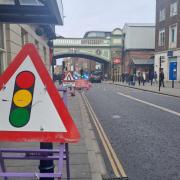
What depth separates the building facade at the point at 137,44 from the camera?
5634 cm

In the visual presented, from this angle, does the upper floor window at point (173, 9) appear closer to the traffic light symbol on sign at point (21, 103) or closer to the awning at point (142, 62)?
the awning at point (142, 62)

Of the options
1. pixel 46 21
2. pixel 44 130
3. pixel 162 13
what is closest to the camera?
pixel 44 130

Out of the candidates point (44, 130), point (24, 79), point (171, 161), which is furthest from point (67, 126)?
point (171, 161)

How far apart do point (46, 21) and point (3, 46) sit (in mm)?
3922

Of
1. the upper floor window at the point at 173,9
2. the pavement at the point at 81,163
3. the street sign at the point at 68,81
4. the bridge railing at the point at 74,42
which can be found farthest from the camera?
the bridge railing at the point at 74,42

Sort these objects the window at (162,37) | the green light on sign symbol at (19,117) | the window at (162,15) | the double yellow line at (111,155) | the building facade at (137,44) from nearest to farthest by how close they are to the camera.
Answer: the green light on sign symbol at (19,117) → the double yellow line at (111,155) → the window at (162,15) → the window at (162,37) → the building facade at (137,44)

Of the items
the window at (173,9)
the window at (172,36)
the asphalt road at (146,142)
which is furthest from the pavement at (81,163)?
the window at (173,9)

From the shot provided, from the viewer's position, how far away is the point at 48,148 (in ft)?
Answer: 9.78

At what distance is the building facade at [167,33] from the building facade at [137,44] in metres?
8.57

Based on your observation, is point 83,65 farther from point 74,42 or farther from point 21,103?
point 21,103

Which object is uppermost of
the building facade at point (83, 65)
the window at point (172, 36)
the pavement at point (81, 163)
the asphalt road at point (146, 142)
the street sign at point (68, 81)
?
the window at point (172, 36)

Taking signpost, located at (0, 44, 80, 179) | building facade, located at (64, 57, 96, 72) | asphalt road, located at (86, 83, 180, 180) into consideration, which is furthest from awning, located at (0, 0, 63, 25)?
building facade, located at (64, 57, 96, 72)

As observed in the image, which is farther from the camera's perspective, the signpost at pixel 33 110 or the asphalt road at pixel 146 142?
the asphalt road at pixel 146 142

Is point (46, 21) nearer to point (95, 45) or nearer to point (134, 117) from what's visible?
point (134, 117)
